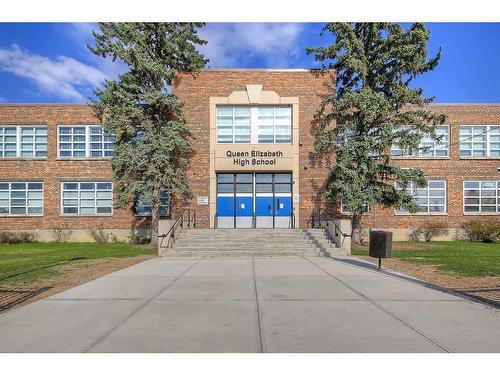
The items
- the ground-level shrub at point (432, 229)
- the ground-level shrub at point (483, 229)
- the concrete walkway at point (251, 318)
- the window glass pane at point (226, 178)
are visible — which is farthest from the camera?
the ground-level shrub at point (432, 229)

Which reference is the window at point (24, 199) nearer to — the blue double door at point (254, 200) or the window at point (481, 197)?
the blue double door at point (254, 200)

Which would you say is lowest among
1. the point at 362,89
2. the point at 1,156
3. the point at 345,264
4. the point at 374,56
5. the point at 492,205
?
the point at 345,264

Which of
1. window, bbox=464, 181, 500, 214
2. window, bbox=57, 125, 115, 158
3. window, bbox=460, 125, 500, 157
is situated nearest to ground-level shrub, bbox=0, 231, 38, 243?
window, bbox=57, 125, 115, 158

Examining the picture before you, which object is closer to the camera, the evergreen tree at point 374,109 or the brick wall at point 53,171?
the evergreen tree at point 374,109

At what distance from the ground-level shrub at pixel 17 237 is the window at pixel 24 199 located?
4.30 feet

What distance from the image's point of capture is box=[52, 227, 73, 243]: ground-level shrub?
23.5 meters

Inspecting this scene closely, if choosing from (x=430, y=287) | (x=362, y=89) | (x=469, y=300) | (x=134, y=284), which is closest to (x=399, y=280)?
(x=430, y=287)

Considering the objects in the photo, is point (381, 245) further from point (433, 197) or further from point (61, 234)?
point (61, 234)

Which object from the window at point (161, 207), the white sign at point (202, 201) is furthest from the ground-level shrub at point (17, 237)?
the white sign at point (202, 201)

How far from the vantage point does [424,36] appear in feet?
57.6

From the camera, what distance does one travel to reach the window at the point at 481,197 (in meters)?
24.4

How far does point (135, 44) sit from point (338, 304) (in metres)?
17.6

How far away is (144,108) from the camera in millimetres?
20359

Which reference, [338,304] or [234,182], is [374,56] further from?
[338,304]
